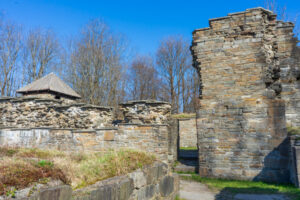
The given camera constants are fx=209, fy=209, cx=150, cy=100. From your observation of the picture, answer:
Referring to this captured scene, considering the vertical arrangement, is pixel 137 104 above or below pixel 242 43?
below

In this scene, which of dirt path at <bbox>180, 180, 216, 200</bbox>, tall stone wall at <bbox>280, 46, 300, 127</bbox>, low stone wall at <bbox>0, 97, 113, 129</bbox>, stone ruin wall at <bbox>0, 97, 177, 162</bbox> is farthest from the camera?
low stone wall at <bbox>0, 97, 113, 129</bbox>

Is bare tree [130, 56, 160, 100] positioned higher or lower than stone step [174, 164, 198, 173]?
higher

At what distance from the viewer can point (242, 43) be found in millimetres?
7641

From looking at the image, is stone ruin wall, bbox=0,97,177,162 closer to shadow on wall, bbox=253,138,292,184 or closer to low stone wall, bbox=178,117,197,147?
shadow on wall, bbox=253,138,292,184

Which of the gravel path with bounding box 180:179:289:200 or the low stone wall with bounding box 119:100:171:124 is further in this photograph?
the low stone wall with bounding box 119:100:171:124

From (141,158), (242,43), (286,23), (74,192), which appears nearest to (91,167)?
(74,192)

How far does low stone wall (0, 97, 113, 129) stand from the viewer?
8680 millimetres

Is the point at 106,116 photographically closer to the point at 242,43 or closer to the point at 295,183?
the point at 242,43

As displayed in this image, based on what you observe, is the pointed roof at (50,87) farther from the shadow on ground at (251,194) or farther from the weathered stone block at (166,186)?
the shadow on ground at (251,194)

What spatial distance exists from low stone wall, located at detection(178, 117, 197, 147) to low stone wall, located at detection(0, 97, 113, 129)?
36.1 feet

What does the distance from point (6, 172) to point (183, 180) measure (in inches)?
232

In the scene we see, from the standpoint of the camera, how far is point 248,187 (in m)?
6.22

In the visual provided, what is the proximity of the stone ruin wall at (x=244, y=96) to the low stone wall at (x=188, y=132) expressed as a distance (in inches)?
450

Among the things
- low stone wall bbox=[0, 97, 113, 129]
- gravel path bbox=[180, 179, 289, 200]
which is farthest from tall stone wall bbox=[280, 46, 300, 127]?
low stone wall bbox=[0, 97, 113, 129]
